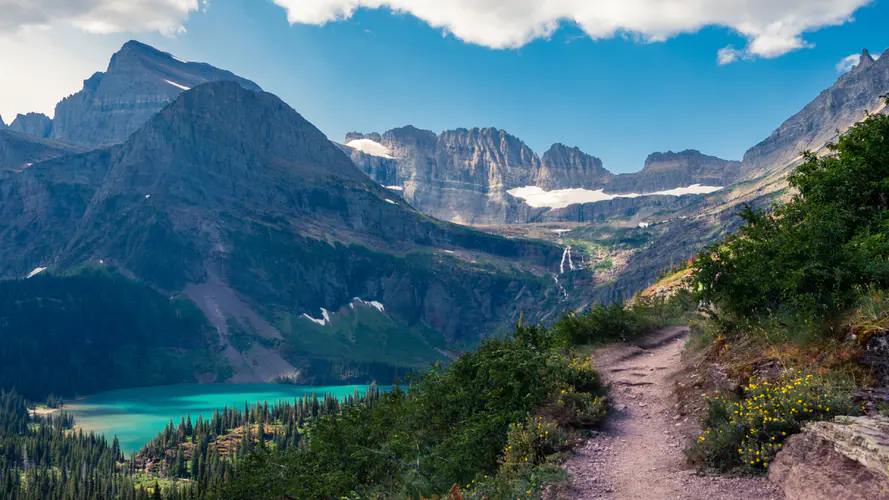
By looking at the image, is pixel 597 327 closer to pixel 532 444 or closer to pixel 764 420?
pixel 532 444

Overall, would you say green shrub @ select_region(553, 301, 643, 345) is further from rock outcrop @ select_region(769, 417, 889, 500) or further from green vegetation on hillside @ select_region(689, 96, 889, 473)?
rock outcrop @ select_region(769, 417, 889, 500)

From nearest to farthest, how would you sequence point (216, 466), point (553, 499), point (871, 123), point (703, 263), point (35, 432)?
point (553, 499) < point (871, 123) < point (703, 263) < point (216, 466) < point (35, 432)

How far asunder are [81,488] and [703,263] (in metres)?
132

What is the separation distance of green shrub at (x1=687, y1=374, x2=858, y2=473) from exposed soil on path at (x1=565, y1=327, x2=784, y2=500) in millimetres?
497

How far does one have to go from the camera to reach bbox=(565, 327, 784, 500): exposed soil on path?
1102 cm

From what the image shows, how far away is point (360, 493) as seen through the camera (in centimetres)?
1877

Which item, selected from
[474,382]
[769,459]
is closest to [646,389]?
[474,382]

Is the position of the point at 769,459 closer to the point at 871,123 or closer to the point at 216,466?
the point at 871,123

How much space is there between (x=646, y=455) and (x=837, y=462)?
4503mm

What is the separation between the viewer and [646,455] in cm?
1351

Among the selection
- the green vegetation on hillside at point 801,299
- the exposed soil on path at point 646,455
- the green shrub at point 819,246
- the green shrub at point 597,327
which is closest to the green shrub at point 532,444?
the exposed soil on path at point 646,455

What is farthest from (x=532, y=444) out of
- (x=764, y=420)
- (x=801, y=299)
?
(x=801, y=299)

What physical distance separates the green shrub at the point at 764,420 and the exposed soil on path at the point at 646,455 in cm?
50

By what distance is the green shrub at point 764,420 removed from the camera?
434 inches
